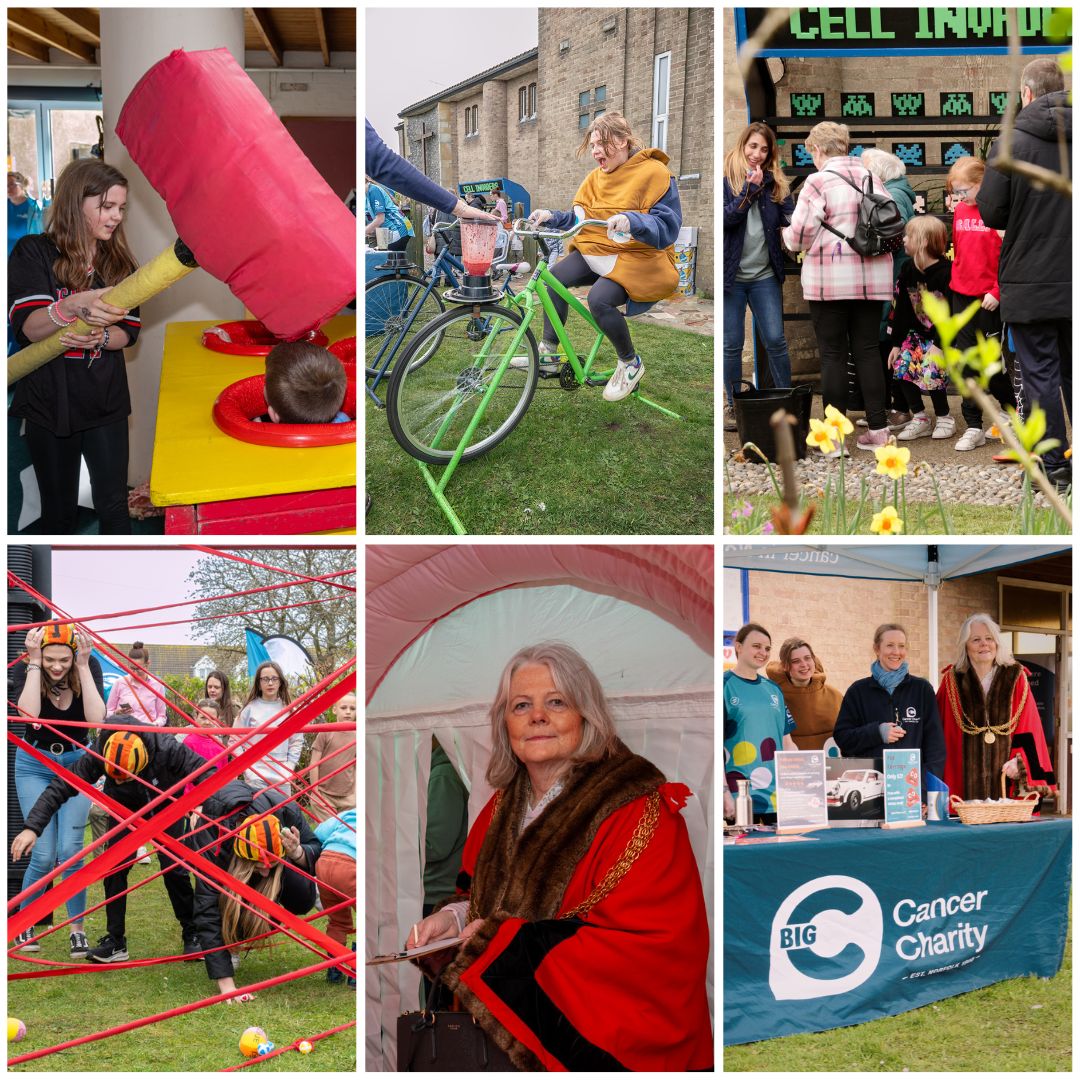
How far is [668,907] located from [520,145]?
68.8 inches

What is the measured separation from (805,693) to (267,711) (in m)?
1.36

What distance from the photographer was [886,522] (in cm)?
263

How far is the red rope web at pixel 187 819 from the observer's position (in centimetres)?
252

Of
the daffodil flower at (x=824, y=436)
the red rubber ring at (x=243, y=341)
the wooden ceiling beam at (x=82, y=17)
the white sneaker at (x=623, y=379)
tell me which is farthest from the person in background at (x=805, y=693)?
the wooden ceiling beam at (x=82, y=17)

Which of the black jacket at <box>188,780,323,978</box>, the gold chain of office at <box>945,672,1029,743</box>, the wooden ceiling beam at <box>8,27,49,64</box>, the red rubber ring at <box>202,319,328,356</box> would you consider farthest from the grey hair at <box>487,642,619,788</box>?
the wooden ceiling beam at <box>8,27,49,64</box>

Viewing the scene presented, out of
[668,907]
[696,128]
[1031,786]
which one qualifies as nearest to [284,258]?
[696,128]

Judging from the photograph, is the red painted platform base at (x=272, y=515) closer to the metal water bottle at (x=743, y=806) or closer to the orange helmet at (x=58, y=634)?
the orange helmet at (x=58, y=634)

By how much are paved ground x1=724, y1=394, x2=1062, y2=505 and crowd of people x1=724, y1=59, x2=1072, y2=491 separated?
7 centimetres

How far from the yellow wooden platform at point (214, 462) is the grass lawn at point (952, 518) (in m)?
1.02

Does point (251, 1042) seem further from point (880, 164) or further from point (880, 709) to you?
point (880, 164)

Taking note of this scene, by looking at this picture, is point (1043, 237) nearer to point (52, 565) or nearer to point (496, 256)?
point (496, 256)

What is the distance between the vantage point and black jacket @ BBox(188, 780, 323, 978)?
9.03 ft

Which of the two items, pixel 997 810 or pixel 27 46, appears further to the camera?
pixel 27 46

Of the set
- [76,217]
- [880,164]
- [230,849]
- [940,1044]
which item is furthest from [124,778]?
[880,164]
